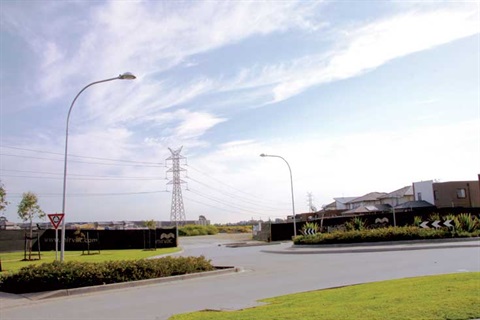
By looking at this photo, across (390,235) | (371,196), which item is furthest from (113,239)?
(371,196)

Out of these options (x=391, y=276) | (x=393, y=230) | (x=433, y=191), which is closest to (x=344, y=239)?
(x=393, y=230)

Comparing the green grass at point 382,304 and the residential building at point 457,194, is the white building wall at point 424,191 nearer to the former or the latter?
the residential building at point 457,194

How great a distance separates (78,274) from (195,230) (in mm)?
65337

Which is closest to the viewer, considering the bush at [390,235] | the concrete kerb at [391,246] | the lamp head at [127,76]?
the lamp head at [127,76]

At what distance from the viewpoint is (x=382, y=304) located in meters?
8.58

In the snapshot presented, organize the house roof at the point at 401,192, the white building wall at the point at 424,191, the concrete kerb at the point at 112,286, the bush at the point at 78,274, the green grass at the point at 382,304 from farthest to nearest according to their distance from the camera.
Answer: the house roof at the point at 401,192 < the white building wall at the point at 424,191 < the bush at the point at 78,274 < the concrete kerb at the point at 112,286 < the green grass at the point at 382,304

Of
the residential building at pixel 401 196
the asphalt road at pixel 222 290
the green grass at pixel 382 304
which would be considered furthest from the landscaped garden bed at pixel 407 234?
the residential building at pixel 401 196

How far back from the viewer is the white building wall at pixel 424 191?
74125 mm

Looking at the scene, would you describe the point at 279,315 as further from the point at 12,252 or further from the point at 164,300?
the point at 12,252

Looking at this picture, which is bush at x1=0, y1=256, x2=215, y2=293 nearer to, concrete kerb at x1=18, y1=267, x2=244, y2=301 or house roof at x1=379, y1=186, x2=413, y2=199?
concrete kerb at x1=18, y1=267, x2=244, y2=301

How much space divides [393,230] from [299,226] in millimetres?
20384

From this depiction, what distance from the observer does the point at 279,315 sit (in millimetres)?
8297

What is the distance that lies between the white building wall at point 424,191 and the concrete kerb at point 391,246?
4796cm

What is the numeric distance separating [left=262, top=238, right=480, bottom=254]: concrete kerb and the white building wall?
157 feet
